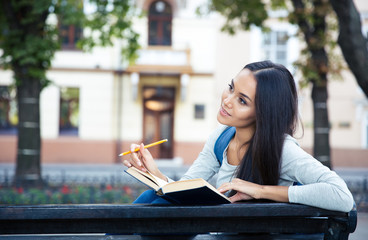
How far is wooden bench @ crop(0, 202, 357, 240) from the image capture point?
156cm

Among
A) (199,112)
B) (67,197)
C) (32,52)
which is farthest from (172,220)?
(199,112)

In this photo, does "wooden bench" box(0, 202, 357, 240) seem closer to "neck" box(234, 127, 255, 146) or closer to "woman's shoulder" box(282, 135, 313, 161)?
"woman's shoulder" box(282, 135, 313, 161)

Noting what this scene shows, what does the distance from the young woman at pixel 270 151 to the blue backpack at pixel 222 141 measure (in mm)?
76

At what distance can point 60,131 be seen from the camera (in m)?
17.7

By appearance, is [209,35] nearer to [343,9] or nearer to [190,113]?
[190,113]

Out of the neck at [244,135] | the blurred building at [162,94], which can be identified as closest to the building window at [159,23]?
the blurred building at [162,94]

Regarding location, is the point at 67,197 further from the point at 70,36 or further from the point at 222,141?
the point at 70,36

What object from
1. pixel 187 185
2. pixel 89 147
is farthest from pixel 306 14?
pixel 89 147

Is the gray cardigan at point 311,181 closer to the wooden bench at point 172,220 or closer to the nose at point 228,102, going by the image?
the wooden bench at point 172,220

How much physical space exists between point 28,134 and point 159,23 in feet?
36.8

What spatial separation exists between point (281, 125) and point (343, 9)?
166 inches

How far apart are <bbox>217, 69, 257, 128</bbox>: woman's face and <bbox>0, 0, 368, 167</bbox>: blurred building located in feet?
50.9

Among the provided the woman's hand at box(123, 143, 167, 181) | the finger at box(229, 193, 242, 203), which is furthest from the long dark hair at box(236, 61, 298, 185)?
the woman's hand at box(123, 143, 167, 181)

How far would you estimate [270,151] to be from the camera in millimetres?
1754
